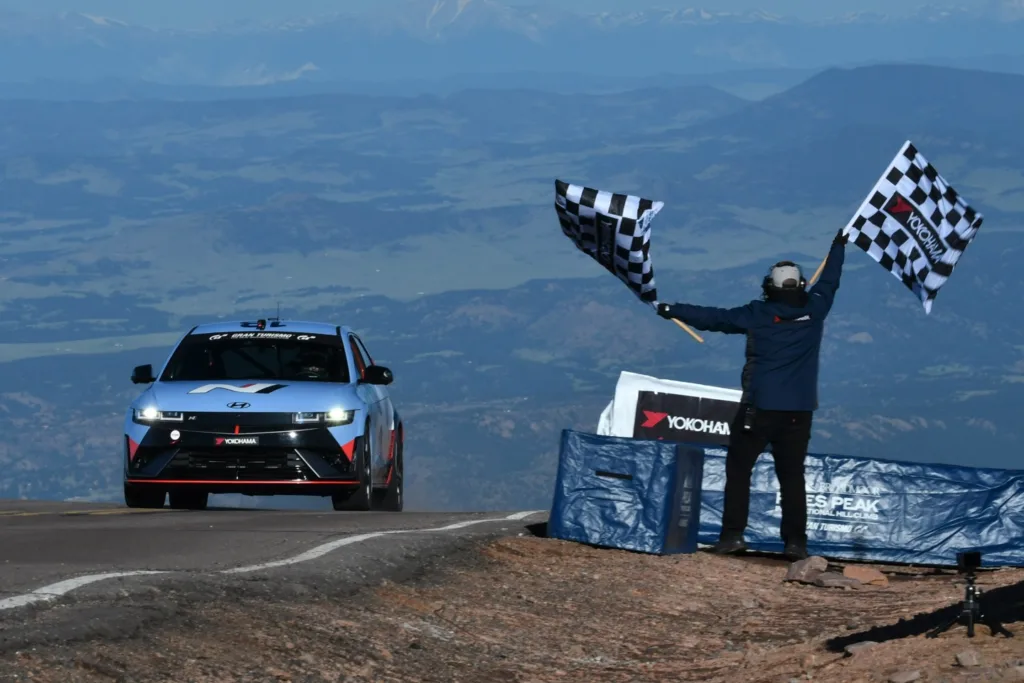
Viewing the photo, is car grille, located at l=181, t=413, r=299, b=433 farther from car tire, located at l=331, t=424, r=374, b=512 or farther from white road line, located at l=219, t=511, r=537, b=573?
white road line, located at l=219, t=511, r=537, b=573

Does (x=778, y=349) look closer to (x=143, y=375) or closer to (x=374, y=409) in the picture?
(x=374, y=409)

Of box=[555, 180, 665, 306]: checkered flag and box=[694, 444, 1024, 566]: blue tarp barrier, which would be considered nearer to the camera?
box=[694, 444, 1024, 566]: blue tarp barrier

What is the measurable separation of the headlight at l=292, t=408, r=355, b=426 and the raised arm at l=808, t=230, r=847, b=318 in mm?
4417

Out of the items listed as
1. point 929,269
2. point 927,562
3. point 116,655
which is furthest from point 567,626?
point 929,269

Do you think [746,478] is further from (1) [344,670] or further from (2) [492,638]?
(1) [344,670]

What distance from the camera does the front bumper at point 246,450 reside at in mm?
15617

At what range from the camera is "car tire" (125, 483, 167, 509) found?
16.2 meters

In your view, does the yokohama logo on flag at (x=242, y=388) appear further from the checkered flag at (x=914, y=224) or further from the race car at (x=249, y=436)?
the checkered flag at (x=914, y=224)

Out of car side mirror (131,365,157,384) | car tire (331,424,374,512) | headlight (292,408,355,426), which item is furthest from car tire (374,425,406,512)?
car side mirror (131,365,157,384)

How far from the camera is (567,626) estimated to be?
989 cm

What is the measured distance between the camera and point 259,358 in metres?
16.8

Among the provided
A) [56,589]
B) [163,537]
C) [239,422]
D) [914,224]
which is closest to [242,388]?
[239,422]

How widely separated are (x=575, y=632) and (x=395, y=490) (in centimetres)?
857

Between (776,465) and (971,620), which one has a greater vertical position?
(776,465)
